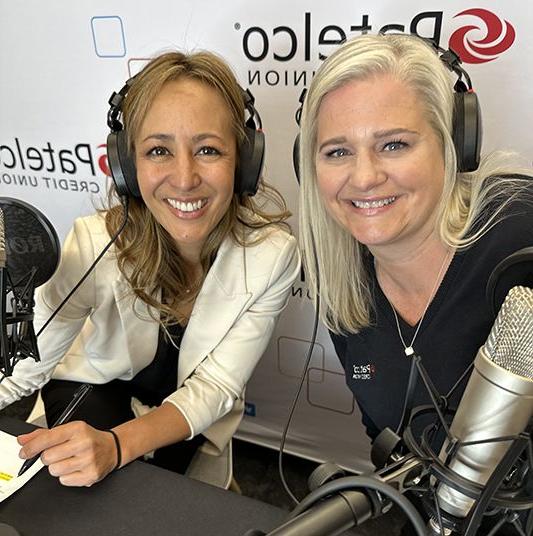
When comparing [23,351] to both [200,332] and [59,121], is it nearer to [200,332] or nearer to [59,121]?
[200,332]

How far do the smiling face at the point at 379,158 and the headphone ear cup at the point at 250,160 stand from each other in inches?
5.4

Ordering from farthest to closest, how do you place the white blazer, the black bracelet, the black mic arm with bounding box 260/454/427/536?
the white blazer, the black bracelet, the black mic arm with bounding box 260/454/427/536

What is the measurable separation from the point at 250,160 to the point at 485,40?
0.50 m

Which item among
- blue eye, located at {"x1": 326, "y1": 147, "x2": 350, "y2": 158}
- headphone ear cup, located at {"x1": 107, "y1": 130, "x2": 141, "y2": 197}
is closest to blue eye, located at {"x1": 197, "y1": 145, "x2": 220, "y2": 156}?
headphone ear cup, located at {"x1": 107, "y1": 130, "x2": 141, "y2": 197}

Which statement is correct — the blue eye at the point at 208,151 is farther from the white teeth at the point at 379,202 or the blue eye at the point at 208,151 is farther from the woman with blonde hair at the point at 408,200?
the white teeth at the point at 379,202

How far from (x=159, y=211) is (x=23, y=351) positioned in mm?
383

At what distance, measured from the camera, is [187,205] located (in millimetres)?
987

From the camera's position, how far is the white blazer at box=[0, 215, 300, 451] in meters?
1.03

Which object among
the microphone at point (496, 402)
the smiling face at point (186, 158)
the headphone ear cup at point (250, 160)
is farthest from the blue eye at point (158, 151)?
the microphone at point (496, 402)

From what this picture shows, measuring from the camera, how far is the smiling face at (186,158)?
3.06ft

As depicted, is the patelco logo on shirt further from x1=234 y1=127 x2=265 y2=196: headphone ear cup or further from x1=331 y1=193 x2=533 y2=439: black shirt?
x1=234 y1=127 x2=265 y2=196: headphone ear cup

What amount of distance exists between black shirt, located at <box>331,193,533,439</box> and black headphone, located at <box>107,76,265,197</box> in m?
0.28

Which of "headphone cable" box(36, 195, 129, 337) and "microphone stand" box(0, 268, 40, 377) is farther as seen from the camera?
"headphone cable" box(36, 195, 129, 337)

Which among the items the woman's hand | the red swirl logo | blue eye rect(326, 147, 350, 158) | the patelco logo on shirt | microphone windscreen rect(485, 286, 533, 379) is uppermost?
the red swirl logo
